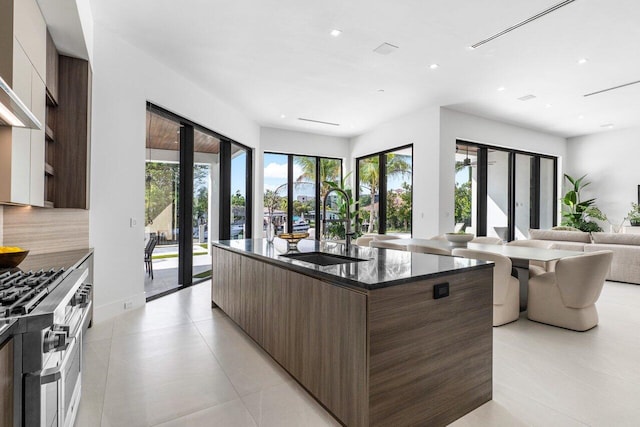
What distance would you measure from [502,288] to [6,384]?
3668 mm

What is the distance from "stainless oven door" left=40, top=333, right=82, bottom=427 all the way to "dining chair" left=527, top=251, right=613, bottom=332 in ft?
12.9

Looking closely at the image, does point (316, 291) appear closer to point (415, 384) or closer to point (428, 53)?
point (415, 384)

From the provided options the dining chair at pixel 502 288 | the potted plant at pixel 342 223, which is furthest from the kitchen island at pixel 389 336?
the potted plant at pixel 342 223

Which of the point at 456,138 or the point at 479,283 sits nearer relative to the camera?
the point at 479,283

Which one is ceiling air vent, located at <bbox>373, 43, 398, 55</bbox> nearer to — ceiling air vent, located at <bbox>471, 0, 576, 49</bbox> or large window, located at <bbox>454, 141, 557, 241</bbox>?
ceiling air vent, located at <bbox>471, 0, 576, 49</bbox>


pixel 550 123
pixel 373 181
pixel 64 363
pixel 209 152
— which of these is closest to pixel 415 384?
pixel 64 363

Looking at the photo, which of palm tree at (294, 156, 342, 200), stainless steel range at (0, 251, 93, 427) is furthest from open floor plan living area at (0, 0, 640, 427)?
palm tree at (294, 156, 342, 200)

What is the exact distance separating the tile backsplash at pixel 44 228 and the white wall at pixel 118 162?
186mm

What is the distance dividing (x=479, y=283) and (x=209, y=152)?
501 cm

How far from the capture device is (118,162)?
3.86 m

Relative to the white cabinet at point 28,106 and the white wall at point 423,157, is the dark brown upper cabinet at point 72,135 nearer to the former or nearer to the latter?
the white cabinet at point 28,106

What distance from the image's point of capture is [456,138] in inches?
265

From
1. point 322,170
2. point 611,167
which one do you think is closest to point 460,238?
point 322,170

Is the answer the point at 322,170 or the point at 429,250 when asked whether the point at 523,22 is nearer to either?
the point at 429,250
